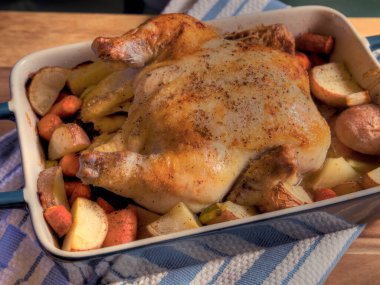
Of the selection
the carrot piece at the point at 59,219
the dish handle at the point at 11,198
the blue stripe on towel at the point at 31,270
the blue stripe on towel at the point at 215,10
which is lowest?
the blue stripe on towel at the point at 31,270

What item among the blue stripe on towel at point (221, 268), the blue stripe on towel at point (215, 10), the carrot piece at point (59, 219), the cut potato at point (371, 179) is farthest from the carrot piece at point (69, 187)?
the blue stripe on towel at point (215, 10)

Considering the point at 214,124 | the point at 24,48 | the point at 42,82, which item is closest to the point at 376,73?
the point at 214,124

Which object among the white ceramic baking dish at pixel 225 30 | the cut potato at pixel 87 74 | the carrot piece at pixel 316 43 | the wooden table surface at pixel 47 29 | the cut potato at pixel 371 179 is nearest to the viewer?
the white ceramic baking dish at pixel 225 30

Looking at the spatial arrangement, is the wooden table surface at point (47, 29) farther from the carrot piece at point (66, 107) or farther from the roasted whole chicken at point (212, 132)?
the roasted whole chicken at point (212, 132)

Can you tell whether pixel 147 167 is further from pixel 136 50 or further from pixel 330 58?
pixel 330 58

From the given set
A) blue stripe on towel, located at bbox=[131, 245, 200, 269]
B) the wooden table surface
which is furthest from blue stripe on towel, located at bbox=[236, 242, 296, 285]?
the wooden table surface

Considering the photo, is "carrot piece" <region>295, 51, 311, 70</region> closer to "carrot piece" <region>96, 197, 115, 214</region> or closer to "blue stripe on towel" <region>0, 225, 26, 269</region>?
"carrot piece" <region>96, 197, 115, 214</region>

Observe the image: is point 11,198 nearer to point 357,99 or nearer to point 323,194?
point 323,194
